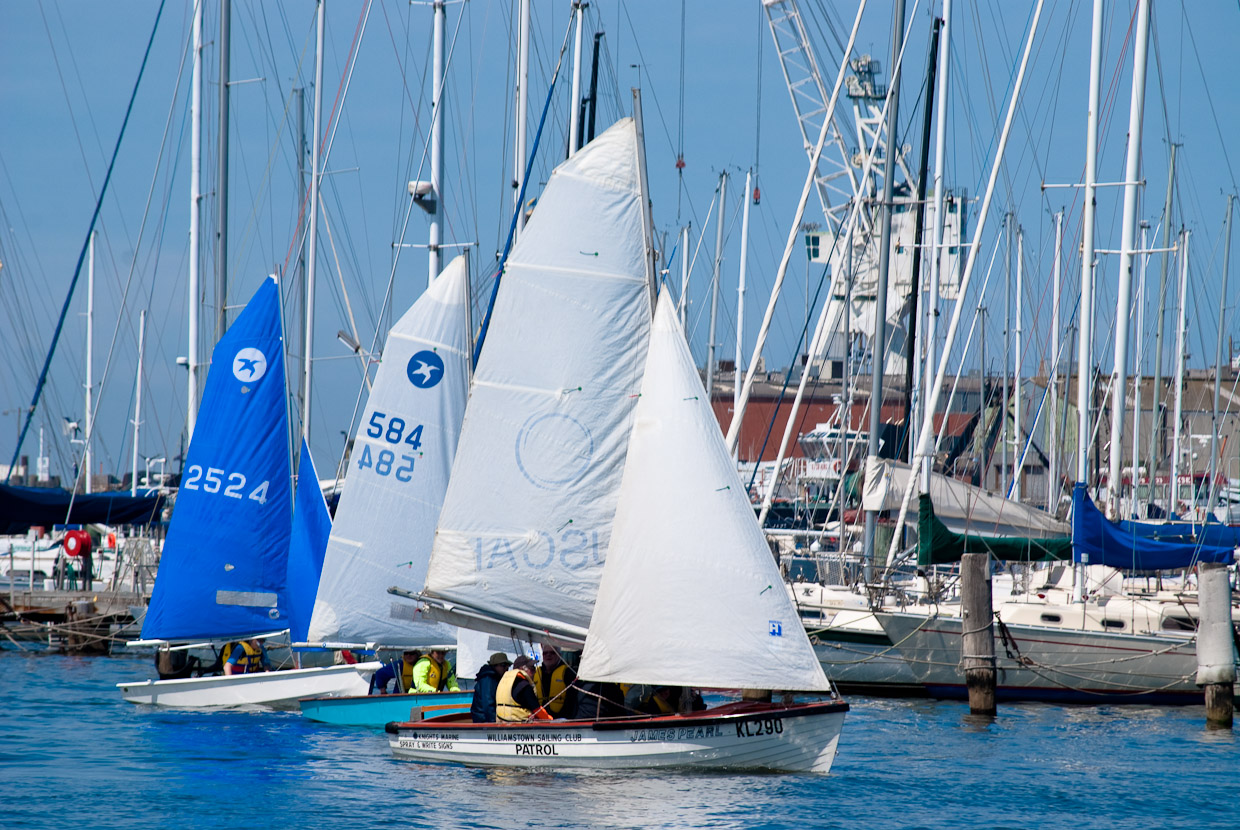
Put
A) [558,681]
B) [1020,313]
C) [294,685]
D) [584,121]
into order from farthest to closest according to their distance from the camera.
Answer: [1020,313] → [584,121] → [294,685] → [558,681]

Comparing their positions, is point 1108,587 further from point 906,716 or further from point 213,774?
point 213,774

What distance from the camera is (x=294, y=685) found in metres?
22.1

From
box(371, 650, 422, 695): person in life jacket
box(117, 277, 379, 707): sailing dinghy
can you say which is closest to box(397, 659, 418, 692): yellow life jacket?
box(371, 650, 422, 695): person in life jacket

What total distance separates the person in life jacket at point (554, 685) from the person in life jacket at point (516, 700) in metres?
0.18

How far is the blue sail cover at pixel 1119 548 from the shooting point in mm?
23844

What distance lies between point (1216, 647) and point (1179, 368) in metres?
21.2

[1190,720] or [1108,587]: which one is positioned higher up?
[1108,587]

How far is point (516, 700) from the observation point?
16.5 meters

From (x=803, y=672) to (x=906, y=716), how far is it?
8333mm

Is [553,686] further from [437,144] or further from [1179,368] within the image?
[1179,368]

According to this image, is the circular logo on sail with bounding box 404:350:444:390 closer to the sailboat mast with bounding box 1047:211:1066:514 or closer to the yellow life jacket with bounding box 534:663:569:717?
the yellow life jacket with bounding box 534:663:569:717

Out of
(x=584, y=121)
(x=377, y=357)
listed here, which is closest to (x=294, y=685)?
(x=377, y=357)

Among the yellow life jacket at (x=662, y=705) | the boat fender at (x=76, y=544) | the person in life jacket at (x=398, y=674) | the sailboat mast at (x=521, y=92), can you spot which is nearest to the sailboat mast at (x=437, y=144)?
the sailboat mast at (x=521, y=92)

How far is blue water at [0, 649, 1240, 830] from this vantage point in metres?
14.6
